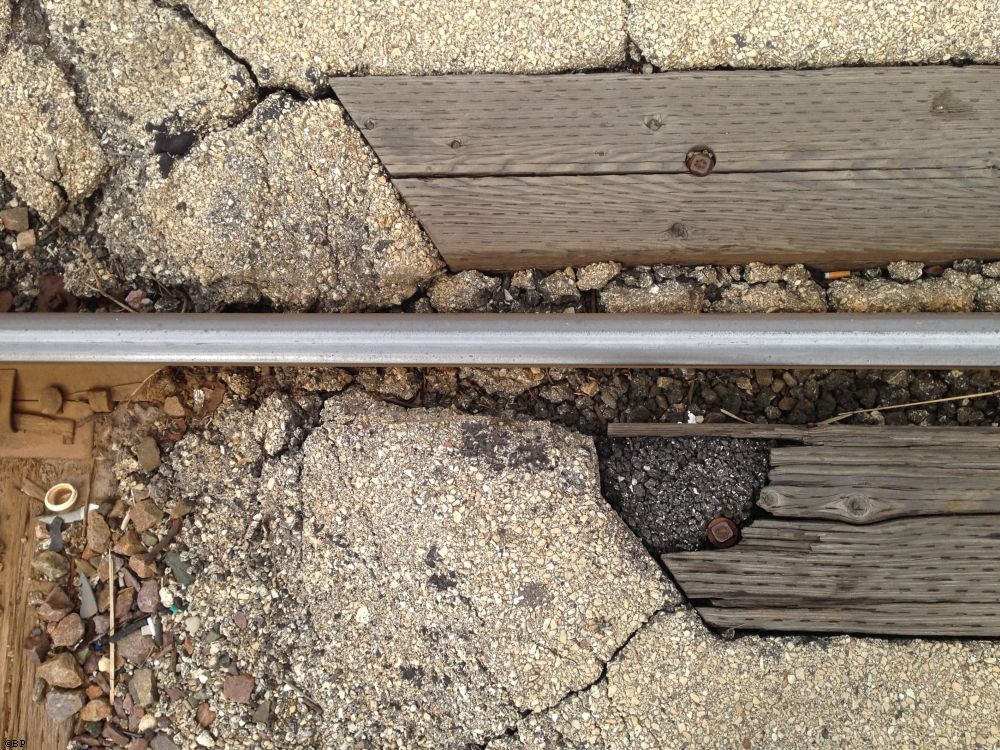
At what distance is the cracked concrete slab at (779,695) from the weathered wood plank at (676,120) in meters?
1.39

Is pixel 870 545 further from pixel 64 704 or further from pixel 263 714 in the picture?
pixel 64 704

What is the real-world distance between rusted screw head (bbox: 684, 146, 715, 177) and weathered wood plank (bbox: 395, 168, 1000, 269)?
3 cm

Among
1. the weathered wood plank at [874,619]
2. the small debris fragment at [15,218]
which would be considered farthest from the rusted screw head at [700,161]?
the small debris fragment at [15,218]

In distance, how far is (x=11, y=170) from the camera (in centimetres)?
238

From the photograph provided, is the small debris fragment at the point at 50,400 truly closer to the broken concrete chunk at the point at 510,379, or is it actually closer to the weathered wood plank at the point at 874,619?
the broken concrete chunk at the point at 510,379

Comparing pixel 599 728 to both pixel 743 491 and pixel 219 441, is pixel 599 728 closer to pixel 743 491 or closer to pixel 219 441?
pixel 743 491

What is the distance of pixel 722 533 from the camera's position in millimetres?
2268

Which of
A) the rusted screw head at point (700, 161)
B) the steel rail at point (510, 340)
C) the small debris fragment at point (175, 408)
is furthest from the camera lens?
the small debris fragment at point (175, 408)

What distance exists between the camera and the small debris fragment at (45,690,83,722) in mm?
2393

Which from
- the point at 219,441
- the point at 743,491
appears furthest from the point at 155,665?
the point at 743,491

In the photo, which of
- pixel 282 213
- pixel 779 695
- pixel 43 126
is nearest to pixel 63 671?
pixel 282 213

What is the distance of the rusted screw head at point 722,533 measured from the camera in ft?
7.43

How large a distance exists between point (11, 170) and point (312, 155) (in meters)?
0.96

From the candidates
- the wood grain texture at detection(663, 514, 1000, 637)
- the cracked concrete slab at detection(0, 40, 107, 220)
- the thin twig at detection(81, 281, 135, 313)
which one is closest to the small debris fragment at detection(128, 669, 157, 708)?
the thin twig at detection(81, 281, 135, 313)
